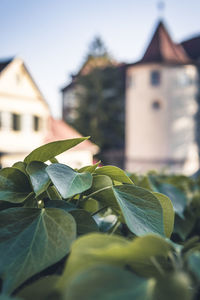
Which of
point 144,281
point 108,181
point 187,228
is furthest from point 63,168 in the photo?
point 187,228

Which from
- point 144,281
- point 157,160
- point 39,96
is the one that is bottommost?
point 157,160

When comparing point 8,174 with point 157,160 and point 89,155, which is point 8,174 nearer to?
point 89,155

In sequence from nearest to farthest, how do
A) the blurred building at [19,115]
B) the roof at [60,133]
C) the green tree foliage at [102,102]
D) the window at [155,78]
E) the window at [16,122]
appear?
the blurred building at [19,115], the window at [16,122], the roof at [60,133], the window at [155,78], the green tree foliage at [102,102]

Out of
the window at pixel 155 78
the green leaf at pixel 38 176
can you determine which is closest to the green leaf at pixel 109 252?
the green leaf at pixel 38 176

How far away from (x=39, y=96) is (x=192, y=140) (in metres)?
7.78

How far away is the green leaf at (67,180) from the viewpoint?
0.34 m

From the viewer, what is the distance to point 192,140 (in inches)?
555

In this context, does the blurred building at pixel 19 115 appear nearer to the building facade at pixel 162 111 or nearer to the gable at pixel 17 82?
the gable at pixel 17 82

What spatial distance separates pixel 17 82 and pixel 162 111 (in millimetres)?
7348

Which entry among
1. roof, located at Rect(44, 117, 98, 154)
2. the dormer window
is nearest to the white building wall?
the dormer window

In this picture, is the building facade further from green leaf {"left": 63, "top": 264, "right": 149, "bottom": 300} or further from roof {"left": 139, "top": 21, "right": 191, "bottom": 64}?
green leaf {"left": 63, "top": 264, "right": 149, "bottom": 300}

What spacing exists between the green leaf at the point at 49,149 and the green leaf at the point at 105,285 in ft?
0.64

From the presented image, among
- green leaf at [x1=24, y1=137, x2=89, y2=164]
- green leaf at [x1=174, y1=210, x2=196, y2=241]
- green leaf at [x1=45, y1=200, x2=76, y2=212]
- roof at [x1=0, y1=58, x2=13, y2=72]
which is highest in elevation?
roof at [x1=0, y1=58, x2=13, y2=72]

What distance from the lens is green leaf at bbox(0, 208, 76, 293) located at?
0.29 meters
